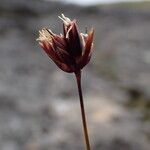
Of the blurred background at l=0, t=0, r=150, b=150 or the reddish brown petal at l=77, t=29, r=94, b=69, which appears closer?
the reddish brown petal at l=77, t=29, r=94, b=69

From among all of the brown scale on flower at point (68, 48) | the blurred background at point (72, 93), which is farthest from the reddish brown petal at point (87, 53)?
the blurred background at point (72, 93)

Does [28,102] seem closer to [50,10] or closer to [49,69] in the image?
[49,69]

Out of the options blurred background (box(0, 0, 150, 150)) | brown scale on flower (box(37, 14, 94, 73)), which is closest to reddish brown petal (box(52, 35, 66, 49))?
brown scale on flower (box(37, 14, 94, 73))

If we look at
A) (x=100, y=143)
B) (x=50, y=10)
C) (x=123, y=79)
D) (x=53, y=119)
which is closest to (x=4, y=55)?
(x=123, y=79)

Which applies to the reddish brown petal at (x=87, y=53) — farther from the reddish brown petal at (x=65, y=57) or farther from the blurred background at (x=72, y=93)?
the blurred background at (x=72, y=93)

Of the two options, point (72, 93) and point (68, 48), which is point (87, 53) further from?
point (72, 93)

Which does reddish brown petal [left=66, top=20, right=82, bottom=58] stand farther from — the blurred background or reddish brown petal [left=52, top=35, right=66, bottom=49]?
the blurred background

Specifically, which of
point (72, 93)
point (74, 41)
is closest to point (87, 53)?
point (74, 41)
